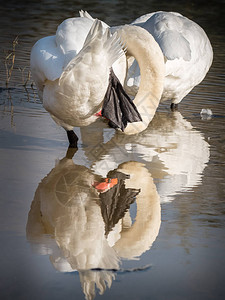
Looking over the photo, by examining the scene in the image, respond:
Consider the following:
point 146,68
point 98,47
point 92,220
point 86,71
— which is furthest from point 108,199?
point 146,68

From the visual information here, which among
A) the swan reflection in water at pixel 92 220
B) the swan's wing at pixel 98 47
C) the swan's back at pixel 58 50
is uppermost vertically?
the swan's wing at pixel 98 47

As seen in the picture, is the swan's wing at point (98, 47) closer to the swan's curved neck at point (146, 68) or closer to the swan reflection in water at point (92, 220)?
the swan reflection in water at point (92, 220)

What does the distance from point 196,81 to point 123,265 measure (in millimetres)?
5604

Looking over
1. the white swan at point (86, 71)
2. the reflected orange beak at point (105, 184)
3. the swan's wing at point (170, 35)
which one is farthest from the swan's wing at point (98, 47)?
the swan's wing at point (170, 35)

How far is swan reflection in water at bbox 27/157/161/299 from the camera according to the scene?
3.64 metres

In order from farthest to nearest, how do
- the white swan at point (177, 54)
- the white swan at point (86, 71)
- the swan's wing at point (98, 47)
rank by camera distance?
the white swan at point (177, 54) → the white swan at point (86, 71) → the swan's wing at point (98, 47)


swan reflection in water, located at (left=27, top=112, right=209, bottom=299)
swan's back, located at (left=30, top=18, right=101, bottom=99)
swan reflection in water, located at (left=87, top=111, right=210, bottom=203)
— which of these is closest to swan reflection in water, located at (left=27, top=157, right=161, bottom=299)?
swan reflection in water, located at (left=27, top=112, right=209, bottom=299)

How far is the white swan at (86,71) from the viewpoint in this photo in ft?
16.6

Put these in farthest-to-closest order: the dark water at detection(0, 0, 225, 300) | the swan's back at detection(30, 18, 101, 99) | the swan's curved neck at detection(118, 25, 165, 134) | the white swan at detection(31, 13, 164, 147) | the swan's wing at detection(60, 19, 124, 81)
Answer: the swan's curved neck at detection(118, 25, 165, 134), the swan's back at detection(30, 18, 101, 99), the white swan at detection(31, 13, 164, 147), the swan's wing at detection(60, 19, 124, 81), the dark water at detection(0, 0, 225, 300)

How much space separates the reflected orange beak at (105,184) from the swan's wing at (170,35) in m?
3.18

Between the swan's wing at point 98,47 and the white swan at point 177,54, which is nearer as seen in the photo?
the swan's wing at point 98,47

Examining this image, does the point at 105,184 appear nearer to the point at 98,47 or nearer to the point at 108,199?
the point at 108,199

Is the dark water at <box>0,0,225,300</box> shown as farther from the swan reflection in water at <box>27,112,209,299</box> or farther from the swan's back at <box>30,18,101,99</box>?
the swan's back at <box>30,18,101,99</box>

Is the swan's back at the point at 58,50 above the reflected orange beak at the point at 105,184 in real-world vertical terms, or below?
above
